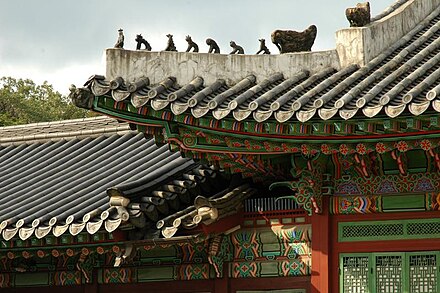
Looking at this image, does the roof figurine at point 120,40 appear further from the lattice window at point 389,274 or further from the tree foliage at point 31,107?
the tree foliage at point 31,107

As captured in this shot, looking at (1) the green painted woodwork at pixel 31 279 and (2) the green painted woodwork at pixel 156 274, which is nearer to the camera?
(2) the green painted woodwork at pixel 156 274

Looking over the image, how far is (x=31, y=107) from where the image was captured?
40562 millimetres

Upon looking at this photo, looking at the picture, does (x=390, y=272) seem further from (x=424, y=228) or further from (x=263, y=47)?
(x=263, y=47)

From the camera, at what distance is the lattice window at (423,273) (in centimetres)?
1341

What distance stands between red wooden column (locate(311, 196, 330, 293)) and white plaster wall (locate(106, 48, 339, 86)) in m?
1.60

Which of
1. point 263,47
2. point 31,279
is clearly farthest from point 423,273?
point 31,279

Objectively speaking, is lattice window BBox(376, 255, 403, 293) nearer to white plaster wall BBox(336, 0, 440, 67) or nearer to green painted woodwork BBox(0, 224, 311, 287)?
green painted woodwork BBox(0, 224, 311, 287)

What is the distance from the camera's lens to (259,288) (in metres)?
14.5

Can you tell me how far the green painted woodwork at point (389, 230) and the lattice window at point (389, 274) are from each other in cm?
23

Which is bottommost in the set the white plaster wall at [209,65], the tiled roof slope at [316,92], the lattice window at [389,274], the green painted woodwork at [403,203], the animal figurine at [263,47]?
the lattice window at [389,274]

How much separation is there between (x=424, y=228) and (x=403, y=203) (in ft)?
1.17

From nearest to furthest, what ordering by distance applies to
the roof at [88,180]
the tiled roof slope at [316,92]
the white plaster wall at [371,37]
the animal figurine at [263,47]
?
the tiled roof slope at [316,92]
the roof at [88,180]
the white plaster wall at [371,37]
the animal figurine at [263,47]

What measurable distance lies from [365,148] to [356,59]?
169cm

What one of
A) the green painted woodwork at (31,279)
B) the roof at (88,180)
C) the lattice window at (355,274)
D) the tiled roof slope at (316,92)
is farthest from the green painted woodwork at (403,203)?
the green painted woodwork at (31,279)
